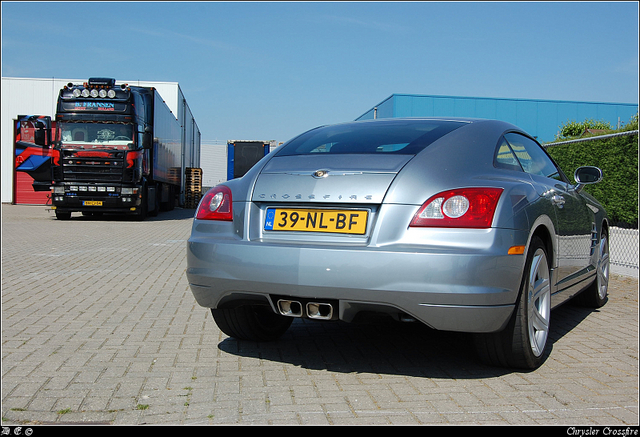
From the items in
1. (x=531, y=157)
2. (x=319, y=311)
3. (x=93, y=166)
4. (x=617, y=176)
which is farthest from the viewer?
(x=93, y=166)

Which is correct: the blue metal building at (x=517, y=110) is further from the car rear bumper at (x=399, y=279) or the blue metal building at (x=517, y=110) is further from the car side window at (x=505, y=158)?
the car rear bumper at (x=399, y=279)

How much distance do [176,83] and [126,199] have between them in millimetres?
19632

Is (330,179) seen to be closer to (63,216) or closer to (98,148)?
(98,148)

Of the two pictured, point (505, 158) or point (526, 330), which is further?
point (505, 158)

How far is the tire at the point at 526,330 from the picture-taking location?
11.7ft

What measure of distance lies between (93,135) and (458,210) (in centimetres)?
1728

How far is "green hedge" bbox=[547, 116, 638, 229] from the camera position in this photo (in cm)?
1393

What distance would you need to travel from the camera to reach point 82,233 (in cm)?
1472

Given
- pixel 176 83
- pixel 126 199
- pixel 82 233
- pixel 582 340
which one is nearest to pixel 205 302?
pixel 582 340

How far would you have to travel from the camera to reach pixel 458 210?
329cm

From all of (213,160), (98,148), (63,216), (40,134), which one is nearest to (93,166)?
(98,148)

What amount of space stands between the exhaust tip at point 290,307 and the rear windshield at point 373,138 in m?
0.98
